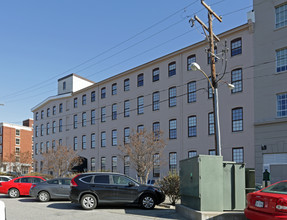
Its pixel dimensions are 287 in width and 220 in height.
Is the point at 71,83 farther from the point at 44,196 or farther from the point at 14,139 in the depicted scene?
the point at 14,139

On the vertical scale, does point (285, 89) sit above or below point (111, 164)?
above

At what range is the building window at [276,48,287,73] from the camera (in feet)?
82.9

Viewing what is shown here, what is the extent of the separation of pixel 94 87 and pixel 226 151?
77.1 feet

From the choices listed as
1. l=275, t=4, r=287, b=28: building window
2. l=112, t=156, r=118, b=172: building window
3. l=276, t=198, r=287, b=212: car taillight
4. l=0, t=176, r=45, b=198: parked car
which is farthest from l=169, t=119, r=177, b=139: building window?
l=276, t=198, r=287, b=212: car taillight

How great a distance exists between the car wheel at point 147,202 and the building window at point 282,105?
1468 centimetres

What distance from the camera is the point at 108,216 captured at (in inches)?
504

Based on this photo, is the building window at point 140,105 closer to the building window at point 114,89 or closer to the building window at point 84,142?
the building window at point 114,89

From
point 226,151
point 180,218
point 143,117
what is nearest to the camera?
point 180,218

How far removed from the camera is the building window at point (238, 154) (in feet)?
90.2

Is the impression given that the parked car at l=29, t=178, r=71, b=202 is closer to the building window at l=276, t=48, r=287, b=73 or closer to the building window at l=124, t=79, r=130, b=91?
the building window at l=276, t=48, r=287, b=73

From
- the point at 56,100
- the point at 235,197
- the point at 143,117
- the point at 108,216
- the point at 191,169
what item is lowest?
the point at 108,216

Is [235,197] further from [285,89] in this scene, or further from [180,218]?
[285,89]

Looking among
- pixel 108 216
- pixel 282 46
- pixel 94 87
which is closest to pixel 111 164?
pixel 94 87

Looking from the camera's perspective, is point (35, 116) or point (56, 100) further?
point (35, 116)
